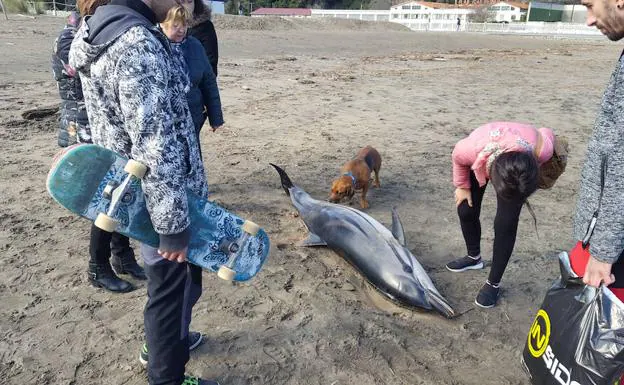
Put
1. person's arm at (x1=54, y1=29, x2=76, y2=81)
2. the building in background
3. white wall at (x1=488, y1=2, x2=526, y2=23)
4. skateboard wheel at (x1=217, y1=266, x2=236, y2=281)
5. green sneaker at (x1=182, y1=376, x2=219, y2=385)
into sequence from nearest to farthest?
1. skateboard wheel at (x1=217, y1=266, x2=236, y2=281)
2. green sneaker at (x1=182, y1=376, x2=219, y2=385)
3. person's arm at (x1=54, y1=29, x2=76, y2=81)
4. the building in background
5. white wall at (x1=488, y1=2, x2=526, y2=23)

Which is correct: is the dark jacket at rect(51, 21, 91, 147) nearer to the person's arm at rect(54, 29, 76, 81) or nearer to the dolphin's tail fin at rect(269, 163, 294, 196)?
the person's arm at rect(54, 29, 76, 81)

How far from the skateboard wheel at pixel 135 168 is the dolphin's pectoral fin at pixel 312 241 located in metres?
2.55

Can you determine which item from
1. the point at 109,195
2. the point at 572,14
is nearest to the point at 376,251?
the point at 109,195

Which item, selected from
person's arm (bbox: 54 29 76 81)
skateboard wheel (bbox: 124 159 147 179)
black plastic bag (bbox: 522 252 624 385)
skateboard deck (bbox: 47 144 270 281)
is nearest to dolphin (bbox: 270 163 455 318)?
black plastic bag (bbox: 522 252 624 385)

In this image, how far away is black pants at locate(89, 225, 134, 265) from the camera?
3.39 metres

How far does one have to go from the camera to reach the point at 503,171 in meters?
2.91

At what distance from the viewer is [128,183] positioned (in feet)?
6.37

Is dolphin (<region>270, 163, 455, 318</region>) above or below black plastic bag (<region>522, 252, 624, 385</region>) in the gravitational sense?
below

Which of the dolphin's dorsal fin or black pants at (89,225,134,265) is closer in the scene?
black pants at (89,225,134,265)

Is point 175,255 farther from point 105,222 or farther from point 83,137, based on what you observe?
point 83,137

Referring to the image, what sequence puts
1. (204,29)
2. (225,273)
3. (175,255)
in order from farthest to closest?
(204,29) → (225,273) → (175,255)

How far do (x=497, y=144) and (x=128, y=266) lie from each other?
2924 millimetres

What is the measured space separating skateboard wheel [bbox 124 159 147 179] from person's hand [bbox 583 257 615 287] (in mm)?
1857

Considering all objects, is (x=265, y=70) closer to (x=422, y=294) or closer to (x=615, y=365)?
(x=422, y=294)
